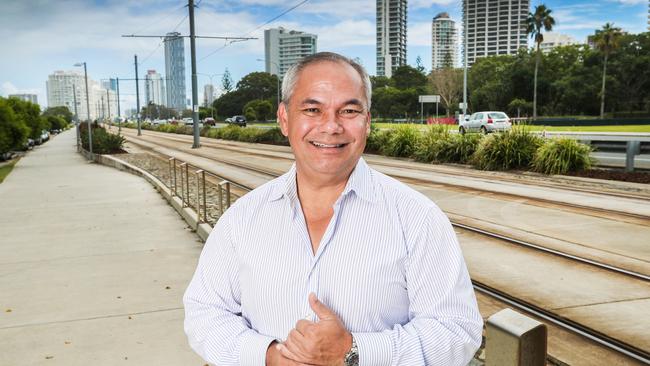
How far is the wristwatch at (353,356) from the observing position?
1822 millimetres

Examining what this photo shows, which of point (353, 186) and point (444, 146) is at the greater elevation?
point (353, 186)

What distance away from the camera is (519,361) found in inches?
63.7

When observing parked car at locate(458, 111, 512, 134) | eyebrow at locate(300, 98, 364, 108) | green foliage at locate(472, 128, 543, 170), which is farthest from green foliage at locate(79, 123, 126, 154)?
eyebrow at locate(300, 98, 364, 108)

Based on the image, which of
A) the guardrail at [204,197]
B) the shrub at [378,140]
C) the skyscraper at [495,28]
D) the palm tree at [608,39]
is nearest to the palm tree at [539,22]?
the palm tree at [608,39]

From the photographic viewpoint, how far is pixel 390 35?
139875 mm

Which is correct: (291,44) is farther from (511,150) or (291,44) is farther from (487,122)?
(511,150)

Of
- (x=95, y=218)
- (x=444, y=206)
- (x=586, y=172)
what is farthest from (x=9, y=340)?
(x=586, y=172)

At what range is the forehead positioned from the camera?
2043 mm

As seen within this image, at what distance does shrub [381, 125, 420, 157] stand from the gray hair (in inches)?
820

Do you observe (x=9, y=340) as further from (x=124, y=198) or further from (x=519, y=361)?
(x=124, y=198)

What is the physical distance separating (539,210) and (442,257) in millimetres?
8883

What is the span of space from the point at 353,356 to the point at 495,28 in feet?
509

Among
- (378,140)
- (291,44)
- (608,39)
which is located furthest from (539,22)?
(378,140)

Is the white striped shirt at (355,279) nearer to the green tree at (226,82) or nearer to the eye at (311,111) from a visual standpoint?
the eye at (311,111)
